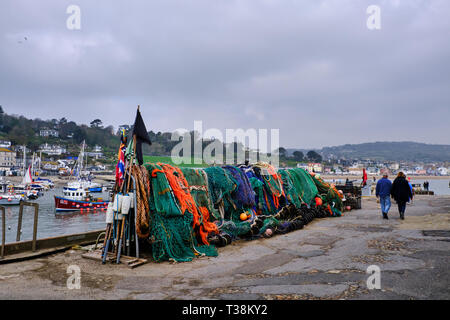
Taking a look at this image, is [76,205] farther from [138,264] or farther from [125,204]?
[138,264]

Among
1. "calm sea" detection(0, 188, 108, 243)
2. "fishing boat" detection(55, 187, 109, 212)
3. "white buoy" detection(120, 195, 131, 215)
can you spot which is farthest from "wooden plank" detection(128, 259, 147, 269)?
"fishing boat" detection(55, 187, 109, 212)

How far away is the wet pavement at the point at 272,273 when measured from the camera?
14.2 feet

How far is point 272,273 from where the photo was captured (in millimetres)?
5281

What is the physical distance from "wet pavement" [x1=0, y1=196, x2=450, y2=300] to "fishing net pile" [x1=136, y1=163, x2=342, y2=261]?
55 cm

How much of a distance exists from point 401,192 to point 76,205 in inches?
1781

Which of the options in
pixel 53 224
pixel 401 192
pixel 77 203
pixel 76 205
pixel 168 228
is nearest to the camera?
pixel 168 228

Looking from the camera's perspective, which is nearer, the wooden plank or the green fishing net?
the wooden plank

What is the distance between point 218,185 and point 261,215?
5.92 ft

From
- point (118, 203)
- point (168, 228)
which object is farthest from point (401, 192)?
point (118, 203)

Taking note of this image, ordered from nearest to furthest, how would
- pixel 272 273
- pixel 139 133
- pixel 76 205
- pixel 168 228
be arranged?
pixel 272 273 < pixel 168 228 < pixel 139 133 < pixel 76 205

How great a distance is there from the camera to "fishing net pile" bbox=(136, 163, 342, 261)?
6719mm

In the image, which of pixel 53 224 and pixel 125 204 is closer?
pixel 125 204

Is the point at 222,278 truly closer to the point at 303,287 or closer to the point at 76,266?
the point at 303,287

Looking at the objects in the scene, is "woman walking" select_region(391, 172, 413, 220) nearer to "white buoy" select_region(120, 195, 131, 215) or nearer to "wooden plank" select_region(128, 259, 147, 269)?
"wooden plank" select_region(128, 259, 147, 269)
